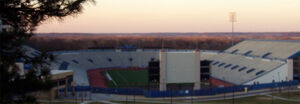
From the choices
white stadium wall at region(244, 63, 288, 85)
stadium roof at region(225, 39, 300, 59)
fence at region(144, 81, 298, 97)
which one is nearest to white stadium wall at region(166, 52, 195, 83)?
fence at region(144, 81, 298, 97)

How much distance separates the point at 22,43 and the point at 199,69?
3543 cm

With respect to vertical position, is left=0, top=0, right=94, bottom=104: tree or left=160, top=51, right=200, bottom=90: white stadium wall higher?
left=0, top=0, right=94, bottom=104: tree

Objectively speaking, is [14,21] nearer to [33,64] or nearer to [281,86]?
[33,64]

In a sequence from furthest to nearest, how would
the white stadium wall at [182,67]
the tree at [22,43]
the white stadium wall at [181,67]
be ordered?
the white stadium wall at [181,67]
the white stadium wall at [182,67]
the tree at [22,43]

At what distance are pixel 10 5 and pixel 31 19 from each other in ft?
2.93

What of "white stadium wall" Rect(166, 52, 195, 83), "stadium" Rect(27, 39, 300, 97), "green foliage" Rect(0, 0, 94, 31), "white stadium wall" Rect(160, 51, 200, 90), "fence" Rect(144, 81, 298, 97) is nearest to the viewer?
"green foliage" Rect(0, 0, 94, 31)

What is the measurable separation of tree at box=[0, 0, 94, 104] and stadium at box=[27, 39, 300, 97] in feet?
52.1

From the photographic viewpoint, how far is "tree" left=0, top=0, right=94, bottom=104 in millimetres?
8148

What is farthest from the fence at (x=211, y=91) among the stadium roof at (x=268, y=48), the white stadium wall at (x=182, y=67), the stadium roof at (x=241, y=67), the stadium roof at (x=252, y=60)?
the stadium roof at (x=268, y=48)

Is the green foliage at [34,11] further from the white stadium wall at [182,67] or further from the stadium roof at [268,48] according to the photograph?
the stadium roof at [268,48]

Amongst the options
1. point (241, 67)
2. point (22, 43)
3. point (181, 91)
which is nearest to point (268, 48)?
point (241, 67)

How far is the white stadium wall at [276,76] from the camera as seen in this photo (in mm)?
44562

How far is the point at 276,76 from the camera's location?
45094 millimetres

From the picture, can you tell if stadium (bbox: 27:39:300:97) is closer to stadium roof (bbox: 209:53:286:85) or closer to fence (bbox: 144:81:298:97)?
stadium roof (bbox: 209:53:286:85)
